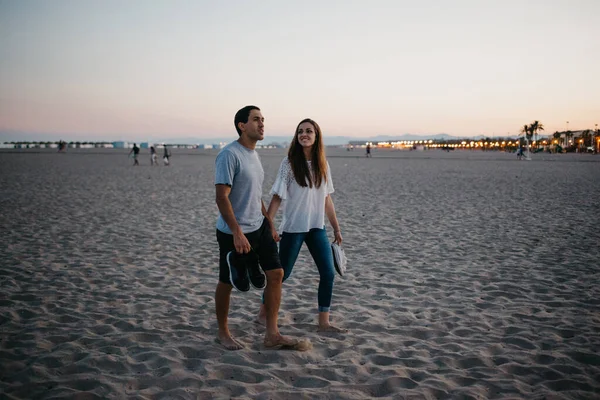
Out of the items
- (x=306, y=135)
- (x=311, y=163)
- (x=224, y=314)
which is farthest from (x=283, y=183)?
(x=224, y=314)

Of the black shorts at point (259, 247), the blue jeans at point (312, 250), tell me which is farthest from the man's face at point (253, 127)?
the blue jeans at point (312, 250)

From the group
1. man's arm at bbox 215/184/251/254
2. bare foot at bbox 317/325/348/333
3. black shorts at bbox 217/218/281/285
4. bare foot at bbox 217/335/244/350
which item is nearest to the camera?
man's arm at bbox 215/184/251/254

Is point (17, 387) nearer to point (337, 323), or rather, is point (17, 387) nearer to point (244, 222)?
point (244, 222)

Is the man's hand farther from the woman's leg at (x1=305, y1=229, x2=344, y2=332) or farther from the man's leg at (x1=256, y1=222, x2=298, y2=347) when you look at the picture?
the woman's leg at (x1=305, y1=229, x2=344, y2=332)

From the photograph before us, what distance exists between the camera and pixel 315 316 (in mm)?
4930

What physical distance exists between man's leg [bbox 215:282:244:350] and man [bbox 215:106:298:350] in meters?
0.02

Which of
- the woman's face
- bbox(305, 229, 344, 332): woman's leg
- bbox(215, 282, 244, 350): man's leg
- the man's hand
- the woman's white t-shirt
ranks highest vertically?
the woman's face

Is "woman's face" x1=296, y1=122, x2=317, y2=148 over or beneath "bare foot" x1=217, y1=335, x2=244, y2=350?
over

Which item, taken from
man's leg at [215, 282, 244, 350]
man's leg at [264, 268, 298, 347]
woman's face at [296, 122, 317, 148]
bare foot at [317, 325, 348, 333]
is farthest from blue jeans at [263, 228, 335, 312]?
woman's face at [296, 122, 317, 148]

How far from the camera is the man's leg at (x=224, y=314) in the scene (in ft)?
12.6

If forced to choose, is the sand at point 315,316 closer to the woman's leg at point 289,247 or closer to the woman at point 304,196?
the woman's leg at point 289,247

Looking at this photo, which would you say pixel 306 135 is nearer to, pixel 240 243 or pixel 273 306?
pixel 240 243

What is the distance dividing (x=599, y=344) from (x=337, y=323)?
98.8 inches

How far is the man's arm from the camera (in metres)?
3.42
